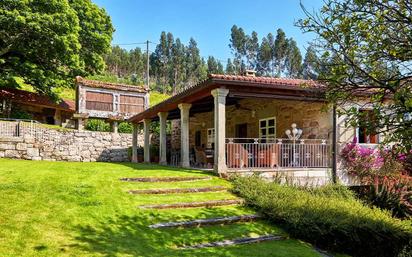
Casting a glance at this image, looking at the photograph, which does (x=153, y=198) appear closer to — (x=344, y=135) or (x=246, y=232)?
(x=246, y=232)

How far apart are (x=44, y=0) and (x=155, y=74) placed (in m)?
56.0

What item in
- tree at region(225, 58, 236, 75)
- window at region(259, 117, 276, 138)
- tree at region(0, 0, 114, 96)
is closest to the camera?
window at region(259, 117, 276, 138)

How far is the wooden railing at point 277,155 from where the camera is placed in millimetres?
11531

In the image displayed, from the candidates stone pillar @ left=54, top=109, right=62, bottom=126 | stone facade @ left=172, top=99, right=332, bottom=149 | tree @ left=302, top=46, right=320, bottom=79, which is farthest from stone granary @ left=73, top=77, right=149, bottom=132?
tree @ left=302, top=46, right=320, bottom=79

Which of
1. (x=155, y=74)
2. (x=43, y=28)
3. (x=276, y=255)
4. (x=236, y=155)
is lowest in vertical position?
(x=276, y=255)

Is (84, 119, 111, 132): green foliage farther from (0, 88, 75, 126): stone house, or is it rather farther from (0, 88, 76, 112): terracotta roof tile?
(0, 88, 76, 112): terracotta roof tile

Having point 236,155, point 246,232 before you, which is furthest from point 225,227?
point 236,155

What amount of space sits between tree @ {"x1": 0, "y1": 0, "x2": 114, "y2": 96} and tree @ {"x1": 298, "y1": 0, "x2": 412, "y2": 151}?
1952 centimetres

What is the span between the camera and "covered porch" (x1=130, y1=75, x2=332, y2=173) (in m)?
11.2

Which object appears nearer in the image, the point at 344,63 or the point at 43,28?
the point at 344,63

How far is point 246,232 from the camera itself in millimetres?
7406

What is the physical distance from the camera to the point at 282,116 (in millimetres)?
14914

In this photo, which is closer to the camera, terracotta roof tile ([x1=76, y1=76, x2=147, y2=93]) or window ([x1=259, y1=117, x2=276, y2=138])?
window ([x1=259, y1=117, x2=276, y2=138])

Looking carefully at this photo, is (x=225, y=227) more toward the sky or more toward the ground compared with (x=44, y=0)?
more toward the ground
